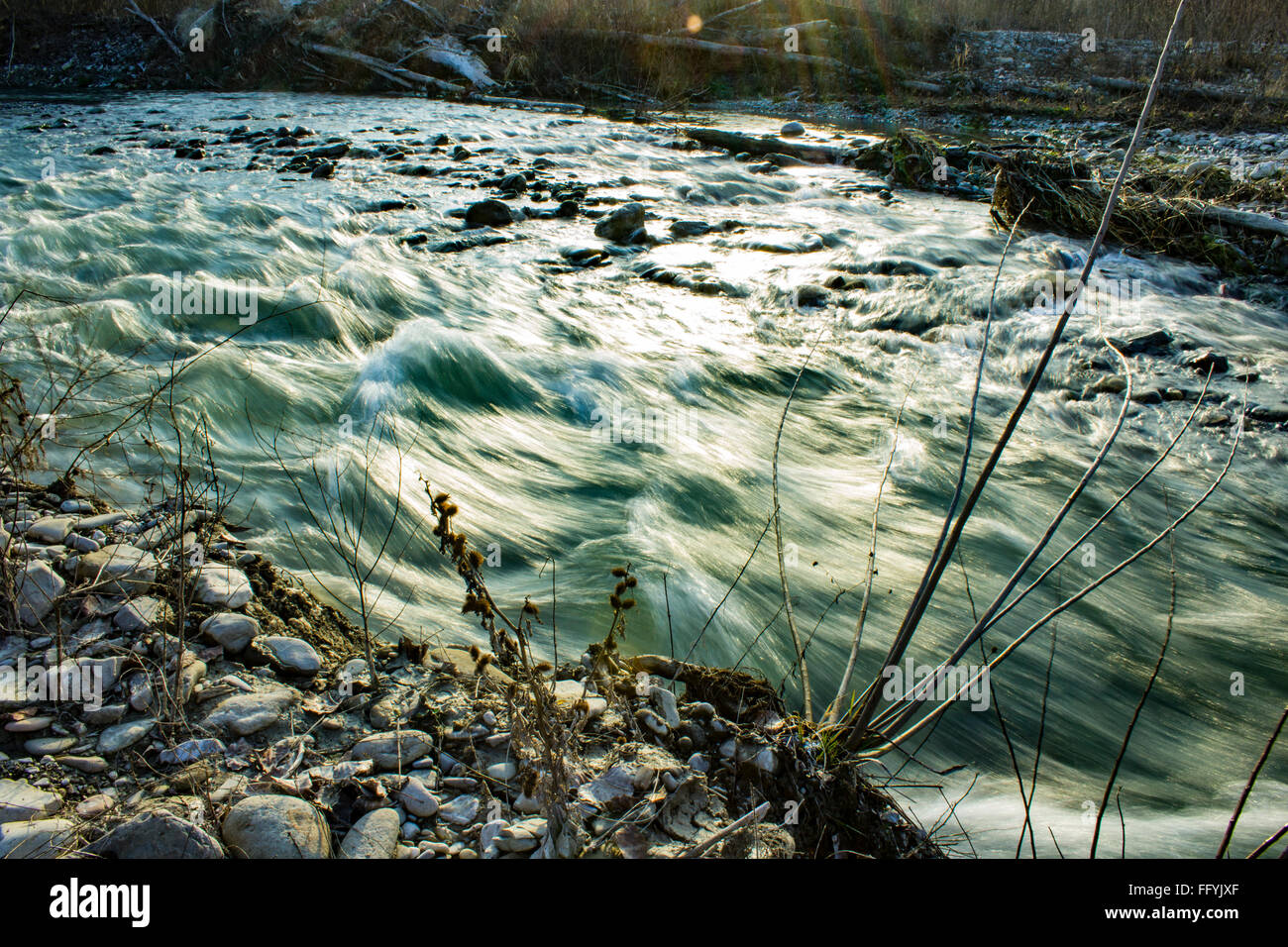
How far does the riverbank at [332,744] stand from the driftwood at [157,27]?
22264 mm

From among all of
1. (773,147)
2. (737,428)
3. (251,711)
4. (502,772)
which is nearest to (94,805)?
(251,711)

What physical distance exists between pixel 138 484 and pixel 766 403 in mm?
3834

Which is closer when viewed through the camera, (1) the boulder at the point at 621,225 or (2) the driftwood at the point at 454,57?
(1) the boulder at the point at 621,225

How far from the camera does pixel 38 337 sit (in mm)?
4633

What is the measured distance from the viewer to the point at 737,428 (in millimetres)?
5160

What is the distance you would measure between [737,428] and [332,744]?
3.54m

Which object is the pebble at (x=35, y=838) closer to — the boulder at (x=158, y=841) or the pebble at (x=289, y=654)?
the boulder at (x=158, y=841)

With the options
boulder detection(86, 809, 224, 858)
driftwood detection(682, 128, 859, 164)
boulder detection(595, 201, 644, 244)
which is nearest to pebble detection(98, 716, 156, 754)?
boulder detection(86, 809, 224, 858)

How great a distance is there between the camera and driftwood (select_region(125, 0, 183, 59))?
19609mm

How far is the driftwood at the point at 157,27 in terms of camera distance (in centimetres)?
1961

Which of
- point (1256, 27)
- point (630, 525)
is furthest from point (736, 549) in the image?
point (1256, 27)

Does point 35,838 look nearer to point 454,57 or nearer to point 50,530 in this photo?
point 50,530

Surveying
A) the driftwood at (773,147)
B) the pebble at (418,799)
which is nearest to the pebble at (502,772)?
the pebble at (418,799)
